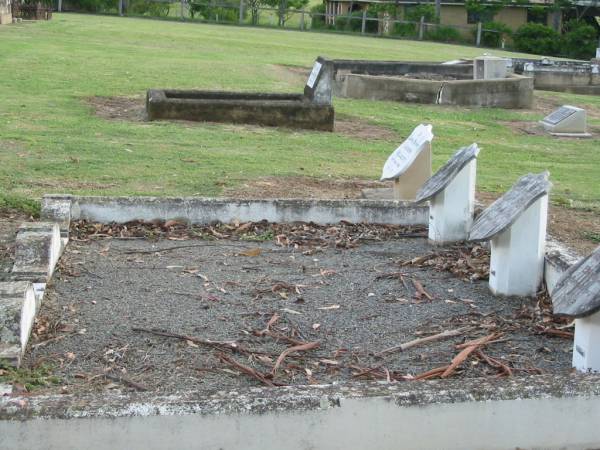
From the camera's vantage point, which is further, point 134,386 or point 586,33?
point 586,33

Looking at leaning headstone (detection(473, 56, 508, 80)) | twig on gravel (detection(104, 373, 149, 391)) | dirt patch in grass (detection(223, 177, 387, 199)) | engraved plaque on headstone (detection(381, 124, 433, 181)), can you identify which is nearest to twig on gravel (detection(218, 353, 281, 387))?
twig on gravel (detection(104, 373, 149, 391))

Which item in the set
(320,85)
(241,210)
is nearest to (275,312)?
(241,210)

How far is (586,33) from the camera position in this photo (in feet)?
163

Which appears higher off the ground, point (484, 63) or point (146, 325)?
point (484, 63)

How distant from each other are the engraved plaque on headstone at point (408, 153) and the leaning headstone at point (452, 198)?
3.41 ft

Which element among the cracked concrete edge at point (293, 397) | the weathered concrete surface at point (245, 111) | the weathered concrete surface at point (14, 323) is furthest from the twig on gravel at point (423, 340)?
the weathered concrete surface at point (245, 111)

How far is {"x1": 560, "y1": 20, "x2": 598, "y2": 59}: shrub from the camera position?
162 feet

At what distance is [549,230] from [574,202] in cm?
195

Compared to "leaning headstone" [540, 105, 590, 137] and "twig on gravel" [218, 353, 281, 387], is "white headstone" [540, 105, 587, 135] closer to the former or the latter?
"leaning headstone" [540, 105, 590, 137]

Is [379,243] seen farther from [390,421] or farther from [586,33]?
[586,33]

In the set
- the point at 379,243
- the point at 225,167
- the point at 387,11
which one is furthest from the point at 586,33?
the point at 379,243

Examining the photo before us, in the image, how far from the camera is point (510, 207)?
638 cm

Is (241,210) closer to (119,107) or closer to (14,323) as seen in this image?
(14,323)

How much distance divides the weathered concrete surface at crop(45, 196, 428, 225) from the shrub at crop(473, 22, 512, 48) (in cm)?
4447
